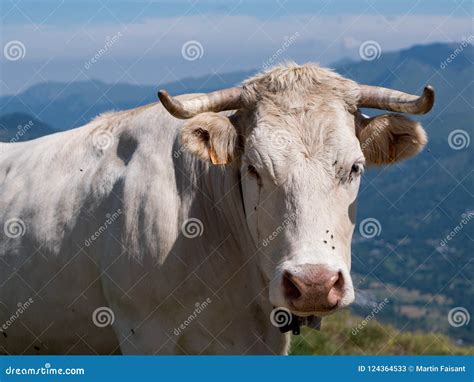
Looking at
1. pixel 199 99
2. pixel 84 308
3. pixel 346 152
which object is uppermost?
pixel 346 152

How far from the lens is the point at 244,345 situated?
8.22 meters

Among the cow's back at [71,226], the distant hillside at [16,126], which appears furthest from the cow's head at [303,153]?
the distant hillside at [16,126]

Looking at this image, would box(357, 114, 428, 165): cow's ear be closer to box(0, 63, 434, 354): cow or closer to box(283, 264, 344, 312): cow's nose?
box(0, 63, 434, 354): cow

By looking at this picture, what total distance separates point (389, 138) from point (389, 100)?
0.32 m

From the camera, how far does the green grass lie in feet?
36.9

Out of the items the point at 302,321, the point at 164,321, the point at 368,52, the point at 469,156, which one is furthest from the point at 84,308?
the point at 469,156

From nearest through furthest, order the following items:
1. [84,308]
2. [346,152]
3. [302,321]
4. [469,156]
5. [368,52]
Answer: [346,152] → [302,321] → [84,308] → [368,52] → [469,156]

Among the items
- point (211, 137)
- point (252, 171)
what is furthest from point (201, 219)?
point (252, 171)

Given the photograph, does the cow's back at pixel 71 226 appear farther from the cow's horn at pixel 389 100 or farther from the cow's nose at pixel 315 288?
the cow's nose at pixel 315 288

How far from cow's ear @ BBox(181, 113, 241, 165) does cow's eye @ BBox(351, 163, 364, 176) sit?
97cm

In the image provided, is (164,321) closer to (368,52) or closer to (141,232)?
(141,232)

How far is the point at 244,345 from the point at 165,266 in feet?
3.19

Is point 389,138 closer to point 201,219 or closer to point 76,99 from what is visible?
point 201,219

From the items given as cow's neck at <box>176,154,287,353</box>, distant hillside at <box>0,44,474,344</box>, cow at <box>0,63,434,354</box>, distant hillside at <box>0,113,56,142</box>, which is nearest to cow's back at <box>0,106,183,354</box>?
cow at <box>0,63,434,354</box>
